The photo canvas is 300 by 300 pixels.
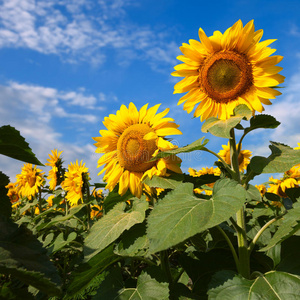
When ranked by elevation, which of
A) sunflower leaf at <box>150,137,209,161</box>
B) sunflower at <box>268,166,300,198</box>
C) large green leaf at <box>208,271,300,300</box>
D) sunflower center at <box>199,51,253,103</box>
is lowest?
large green leaf at <box>208,271,300,300</box>

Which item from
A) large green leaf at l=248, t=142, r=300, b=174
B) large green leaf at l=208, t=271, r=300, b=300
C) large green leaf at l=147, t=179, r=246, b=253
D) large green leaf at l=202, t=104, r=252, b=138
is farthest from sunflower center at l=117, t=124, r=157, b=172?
large green leaf at l=208, t=271, r=300, b=300

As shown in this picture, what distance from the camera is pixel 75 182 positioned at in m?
4.37

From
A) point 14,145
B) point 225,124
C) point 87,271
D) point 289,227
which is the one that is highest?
point 225,124

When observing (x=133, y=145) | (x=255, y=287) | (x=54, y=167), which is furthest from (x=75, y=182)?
(x=255, y=287)

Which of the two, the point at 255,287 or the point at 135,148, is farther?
the point at 135,148

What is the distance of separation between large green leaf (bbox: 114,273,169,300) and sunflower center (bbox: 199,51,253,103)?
1.38 m

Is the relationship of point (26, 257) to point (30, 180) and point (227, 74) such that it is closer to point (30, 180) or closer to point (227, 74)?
point (227, 74)

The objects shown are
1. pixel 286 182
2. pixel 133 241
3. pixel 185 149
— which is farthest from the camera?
pixel 286 182

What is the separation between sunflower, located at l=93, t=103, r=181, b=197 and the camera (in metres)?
2.21

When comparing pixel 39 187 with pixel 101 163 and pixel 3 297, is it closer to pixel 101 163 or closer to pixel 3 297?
pixel 101 163

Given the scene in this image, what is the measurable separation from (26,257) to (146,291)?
3.42ft

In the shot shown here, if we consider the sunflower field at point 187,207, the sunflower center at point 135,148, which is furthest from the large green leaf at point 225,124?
the sunflower center at point 135,148

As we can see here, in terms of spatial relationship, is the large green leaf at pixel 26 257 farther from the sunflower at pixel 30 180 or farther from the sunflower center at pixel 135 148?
the sunflower at pixel 30 180

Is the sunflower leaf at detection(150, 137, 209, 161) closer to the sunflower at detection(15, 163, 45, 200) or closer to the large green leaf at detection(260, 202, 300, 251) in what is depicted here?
the large green leaf at detection(260, 202, 300, 251)
